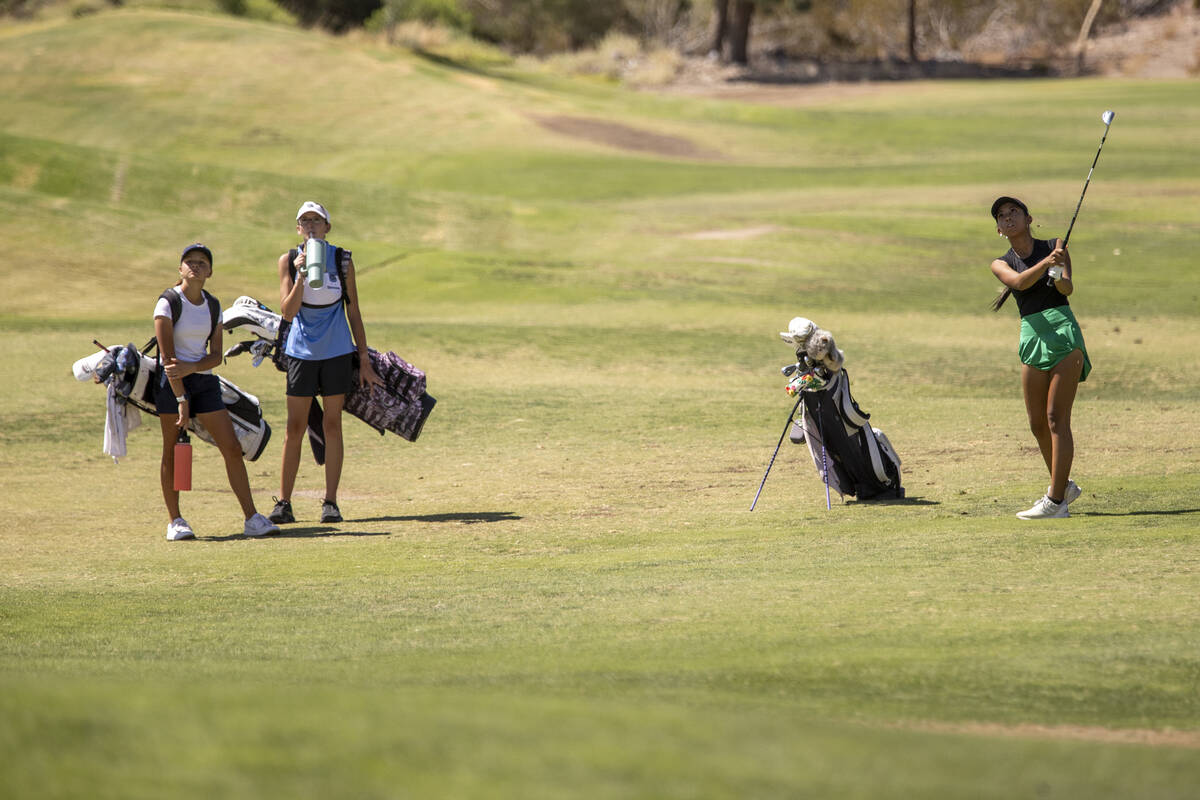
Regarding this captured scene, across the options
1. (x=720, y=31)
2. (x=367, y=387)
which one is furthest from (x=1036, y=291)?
(x=720, y=31)

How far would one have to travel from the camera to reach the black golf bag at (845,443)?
9844 mm

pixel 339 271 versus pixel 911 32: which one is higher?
pixel 911 32

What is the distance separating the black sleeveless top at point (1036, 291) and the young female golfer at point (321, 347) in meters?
4.50

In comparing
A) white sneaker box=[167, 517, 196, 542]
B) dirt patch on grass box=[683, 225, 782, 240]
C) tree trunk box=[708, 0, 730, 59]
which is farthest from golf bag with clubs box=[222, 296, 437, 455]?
tree trunk box=[708, 0, 730, 59]

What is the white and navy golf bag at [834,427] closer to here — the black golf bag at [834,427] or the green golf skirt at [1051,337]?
the black golf bag at [834,427]

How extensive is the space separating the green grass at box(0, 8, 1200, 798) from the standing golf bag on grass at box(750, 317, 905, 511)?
296 mm

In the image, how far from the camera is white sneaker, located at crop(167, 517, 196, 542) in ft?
31.6

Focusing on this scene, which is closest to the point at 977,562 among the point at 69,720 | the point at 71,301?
the point at 69,720

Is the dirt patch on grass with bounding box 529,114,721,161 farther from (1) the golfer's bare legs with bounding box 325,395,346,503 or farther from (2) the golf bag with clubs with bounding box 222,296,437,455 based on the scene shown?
(1) the golfer's bare legs with bounding box 325,395,346,503

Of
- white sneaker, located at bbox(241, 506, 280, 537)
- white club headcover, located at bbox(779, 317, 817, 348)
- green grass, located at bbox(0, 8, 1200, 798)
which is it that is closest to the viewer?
green grass, located at bbox(0, 8, 1200, 798)

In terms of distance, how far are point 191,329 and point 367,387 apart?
1.39 metres

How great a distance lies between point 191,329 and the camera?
31.0 ft

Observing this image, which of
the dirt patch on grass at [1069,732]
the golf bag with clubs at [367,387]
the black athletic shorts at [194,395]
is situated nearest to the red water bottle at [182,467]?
the black athletic shorts at [194,395]

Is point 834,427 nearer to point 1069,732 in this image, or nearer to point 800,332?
point 800,332
